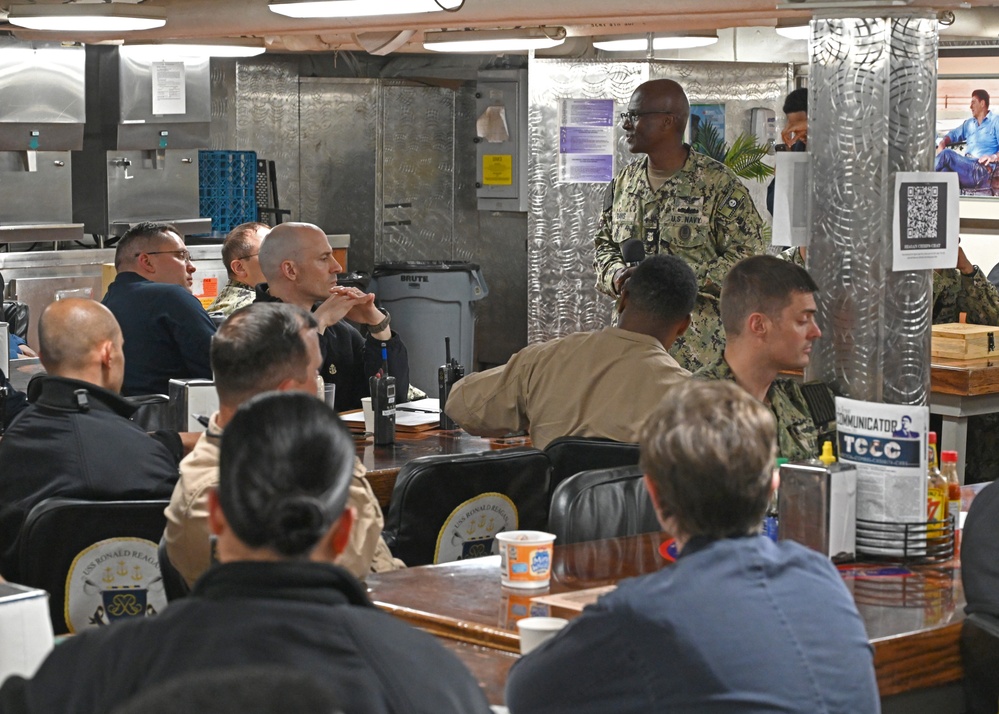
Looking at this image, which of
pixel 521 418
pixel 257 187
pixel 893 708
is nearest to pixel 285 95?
pixel 257 187

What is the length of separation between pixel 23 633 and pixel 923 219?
245 cm

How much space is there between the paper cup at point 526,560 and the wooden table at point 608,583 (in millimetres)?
23

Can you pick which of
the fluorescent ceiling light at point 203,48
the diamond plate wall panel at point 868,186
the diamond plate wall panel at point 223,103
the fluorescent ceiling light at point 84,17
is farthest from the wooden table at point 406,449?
the diamond plate wall panel at point 223,103

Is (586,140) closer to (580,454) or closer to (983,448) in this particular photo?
(983,448)

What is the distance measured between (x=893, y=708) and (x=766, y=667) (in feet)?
2.91

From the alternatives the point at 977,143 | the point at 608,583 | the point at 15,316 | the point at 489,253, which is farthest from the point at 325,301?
the point at 977,143

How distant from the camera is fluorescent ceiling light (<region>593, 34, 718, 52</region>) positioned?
9031 millimetres

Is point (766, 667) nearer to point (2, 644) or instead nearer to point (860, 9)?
point (2, 644)

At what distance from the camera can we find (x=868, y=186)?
3.66 metres

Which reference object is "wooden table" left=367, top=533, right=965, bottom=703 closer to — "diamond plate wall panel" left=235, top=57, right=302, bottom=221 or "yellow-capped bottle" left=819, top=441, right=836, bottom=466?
"yellow-capped bottle" left=819, top=441, right=836, bottom=466

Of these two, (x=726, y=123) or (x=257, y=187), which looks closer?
(x=726, y=123)

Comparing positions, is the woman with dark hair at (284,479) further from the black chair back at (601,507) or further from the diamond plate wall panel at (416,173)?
the diamond plate wall panel at (416,173)

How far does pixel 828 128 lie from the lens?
3717 mm

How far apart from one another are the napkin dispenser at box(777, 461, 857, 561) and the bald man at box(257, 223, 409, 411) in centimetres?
250
